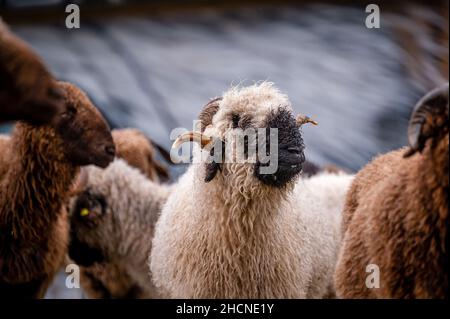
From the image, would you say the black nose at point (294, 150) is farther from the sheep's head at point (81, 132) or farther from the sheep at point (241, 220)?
the sheep's head at point (81, 132)

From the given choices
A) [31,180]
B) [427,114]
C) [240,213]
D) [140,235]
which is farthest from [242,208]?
[140,235]

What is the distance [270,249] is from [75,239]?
81.3 inches

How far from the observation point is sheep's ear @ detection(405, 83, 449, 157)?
8.29 feet

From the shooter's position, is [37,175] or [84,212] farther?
[84,212]

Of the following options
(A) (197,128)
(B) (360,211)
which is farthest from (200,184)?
(B) (360,211)

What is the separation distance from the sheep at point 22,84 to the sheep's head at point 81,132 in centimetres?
117

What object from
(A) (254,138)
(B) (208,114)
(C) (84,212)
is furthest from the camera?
(C) (84,212)

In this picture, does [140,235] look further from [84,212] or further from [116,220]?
[84,212]

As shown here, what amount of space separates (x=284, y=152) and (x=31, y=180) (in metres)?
1.80

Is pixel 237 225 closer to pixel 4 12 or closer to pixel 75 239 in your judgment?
pixel 75 239

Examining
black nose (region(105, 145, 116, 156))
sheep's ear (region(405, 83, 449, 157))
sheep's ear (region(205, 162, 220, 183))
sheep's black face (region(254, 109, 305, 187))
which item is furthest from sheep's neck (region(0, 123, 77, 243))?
sheep's ear (region(405, 83, 449, 157))

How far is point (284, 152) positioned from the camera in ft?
10.6

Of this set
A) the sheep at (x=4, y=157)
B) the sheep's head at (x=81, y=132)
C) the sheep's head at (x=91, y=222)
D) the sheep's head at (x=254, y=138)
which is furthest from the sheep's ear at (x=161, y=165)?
the sheep's head at (x=254, y=138)

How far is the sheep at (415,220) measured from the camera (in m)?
2.56
